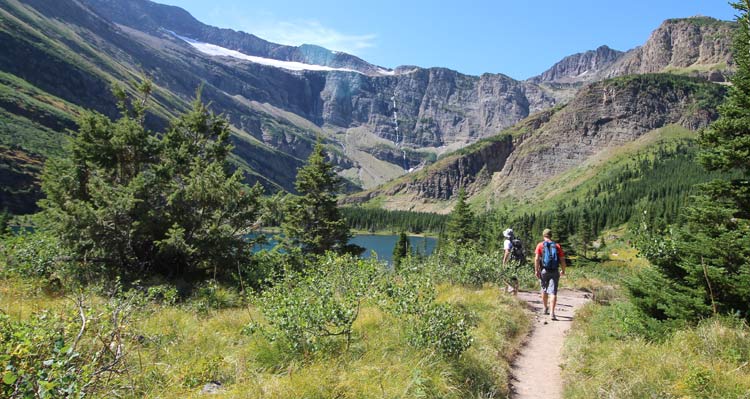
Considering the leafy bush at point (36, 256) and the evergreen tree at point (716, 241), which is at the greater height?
the evergreen tree at point (716, 241)

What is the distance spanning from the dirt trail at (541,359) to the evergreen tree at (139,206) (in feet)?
29.1

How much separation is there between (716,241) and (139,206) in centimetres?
1441

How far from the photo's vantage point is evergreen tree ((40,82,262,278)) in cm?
1171

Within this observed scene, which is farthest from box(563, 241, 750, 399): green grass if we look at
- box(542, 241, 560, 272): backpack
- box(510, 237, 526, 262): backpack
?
box(510, 237, 526, 262): backpack

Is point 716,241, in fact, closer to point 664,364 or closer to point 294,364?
point 664,364

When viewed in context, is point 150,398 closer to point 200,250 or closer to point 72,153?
point 200,250

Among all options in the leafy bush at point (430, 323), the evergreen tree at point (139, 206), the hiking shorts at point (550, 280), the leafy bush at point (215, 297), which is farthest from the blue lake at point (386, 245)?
the leafy bush at point (430, 323)

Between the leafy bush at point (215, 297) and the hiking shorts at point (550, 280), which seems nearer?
the leafy bush at point (215, 297)

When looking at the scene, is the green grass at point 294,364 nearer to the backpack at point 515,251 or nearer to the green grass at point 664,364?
the green grass at point 664,364

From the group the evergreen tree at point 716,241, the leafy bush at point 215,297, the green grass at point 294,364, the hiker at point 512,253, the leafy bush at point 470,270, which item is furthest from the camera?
the hiker at point 512,253

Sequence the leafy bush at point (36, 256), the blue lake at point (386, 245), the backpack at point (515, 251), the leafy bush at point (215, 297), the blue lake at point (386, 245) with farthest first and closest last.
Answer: the blue lake at point (386, 245) < the blue lake at point (386, 245) < the backpack at point (515, 251) < the leafy bush at point (215, 297) < the leafy bush at point (36, 256)

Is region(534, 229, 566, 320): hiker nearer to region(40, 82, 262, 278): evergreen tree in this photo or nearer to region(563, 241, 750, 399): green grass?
region(563, 241, 750, 399): green grass

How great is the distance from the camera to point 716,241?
657cm

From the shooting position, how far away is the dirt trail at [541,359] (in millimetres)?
6211
